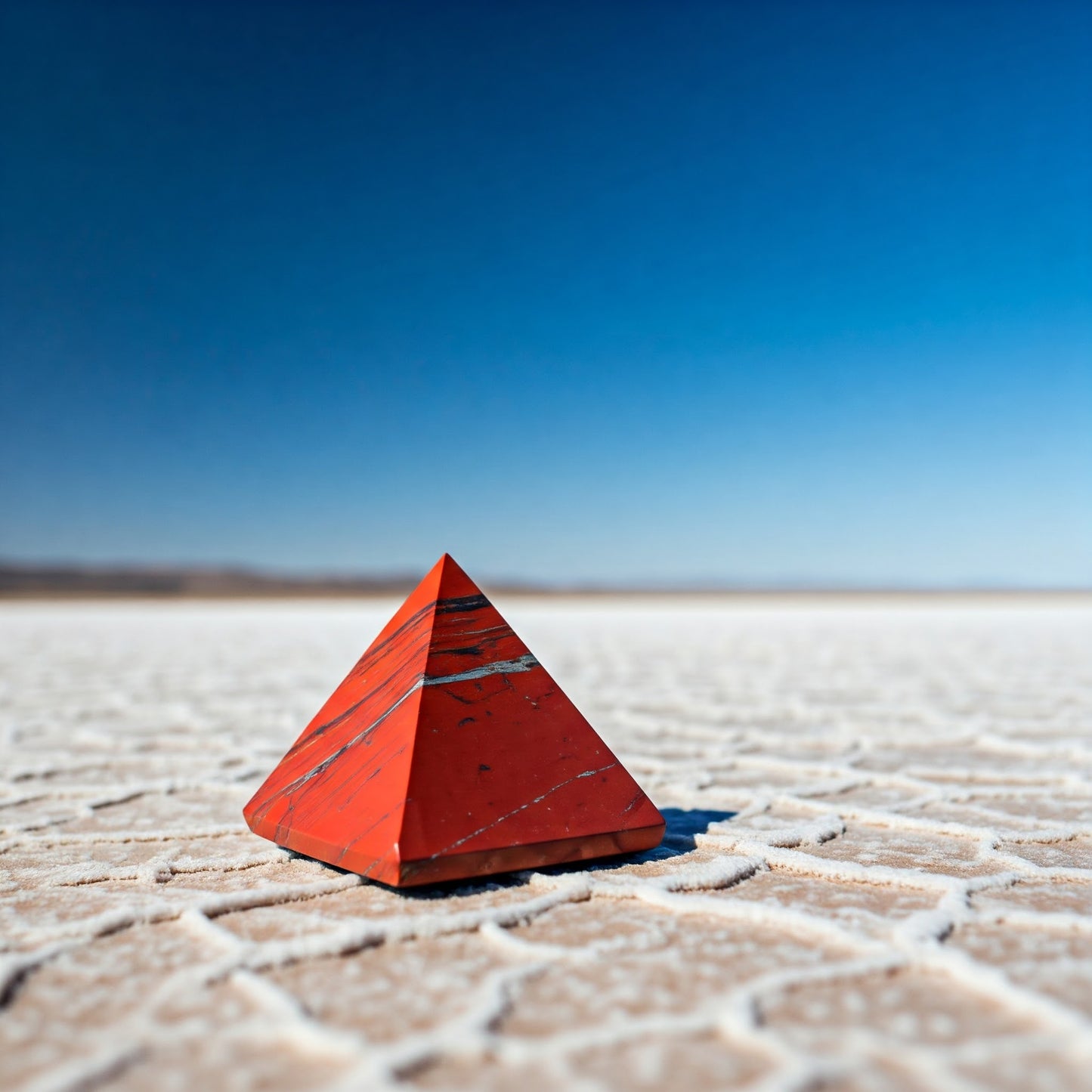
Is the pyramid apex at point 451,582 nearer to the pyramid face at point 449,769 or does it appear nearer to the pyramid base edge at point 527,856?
the pyramid face at point 449,769

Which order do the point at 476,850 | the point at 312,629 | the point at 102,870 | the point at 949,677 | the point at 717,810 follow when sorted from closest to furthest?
the point at 476,850 → the point at 102,870 → the point at 717,810 → the point at 949,677 → the point at 312,629

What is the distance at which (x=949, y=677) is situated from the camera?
4992 mm

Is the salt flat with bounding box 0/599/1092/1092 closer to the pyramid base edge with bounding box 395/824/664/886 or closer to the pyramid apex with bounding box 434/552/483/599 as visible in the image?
the pyramid base edge with bounding box 395/824/664/886

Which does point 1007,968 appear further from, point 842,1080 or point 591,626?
point 591,626

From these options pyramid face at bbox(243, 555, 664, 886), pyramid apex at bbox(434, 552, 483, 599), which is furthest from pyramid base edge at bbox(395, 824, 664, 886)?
pyramid apex at bbox(434, 552, 483, 599)

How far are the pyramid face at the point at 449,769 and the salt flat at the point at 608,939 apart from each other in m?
0.06

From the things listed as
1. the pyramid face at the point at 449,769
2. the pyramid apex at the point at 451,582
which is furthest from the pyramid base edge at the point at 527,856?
the pyramid apex at the point at 451,582

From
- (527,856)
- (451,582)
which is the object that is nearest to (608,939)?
(527,856)

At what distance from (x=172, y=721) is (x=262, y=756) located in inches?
34.9

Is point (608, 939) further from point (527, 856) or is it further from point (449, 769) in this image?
point (449, 769)

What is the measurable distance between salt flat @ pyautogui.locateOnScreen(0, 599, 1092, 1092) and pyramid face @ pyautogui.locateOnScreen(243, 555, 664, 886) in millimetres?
64

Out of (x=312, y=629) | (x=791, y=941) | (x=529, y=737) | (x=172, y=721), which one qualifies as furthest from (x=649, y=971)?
(x=312, y=629)

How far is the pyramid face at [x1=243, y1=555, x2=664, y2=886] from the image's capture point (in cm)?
145

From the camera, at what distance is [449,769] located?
1.51m
